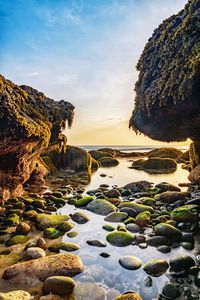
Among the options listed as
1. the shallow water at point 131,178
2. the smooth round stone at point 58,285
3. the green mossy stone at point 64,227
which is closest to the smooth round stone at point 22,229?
the green mossy stone at point 64,227

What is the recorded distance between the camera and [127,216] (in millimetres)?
7969

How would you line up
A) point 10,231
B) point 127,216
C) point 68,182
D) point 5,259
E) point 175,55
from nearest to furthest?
point 5,259 < point 10,231 < point 127,216 < point 175,55 < point 68,182

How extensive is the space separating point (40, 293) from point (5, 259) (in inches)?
55.9

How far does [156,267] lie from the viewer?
4797mm

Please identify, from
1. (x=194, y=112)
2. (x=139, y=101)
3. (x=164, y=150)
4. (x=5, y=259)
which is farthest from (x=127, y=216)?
(x=164, y=150)

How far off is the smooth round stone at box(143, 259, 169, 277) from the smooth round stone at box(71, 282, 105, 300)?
100 centimetres

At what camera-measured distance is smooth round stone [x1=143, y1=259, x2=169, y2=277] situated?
4.71 meters

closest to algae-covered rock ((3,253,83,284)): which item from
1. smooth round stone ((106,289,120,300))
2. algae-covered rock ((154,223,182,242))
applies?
smooth round stone ((106,289,120,300))

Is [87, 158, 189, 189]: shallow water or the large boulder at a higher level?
[87, 158, 189, 189]: shallow water

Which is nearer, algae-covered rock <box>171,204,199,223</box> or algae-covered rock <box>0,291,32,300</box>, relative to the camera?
algae-covered rock <box>0,291,32,300</box>

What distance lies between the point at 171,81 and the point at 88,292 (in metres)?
6.95

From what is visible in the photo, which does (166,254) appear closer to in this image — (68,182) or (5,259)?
(5,259)

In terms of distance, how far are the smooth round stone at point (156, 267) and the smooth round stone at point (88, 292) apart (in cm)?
100

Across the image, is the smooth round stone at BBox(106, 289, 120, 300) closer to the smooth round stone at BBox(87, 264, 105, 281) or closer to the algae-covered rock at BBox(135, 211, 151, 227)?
the smooth round stone at BBox(87, 264, 105, 281)
